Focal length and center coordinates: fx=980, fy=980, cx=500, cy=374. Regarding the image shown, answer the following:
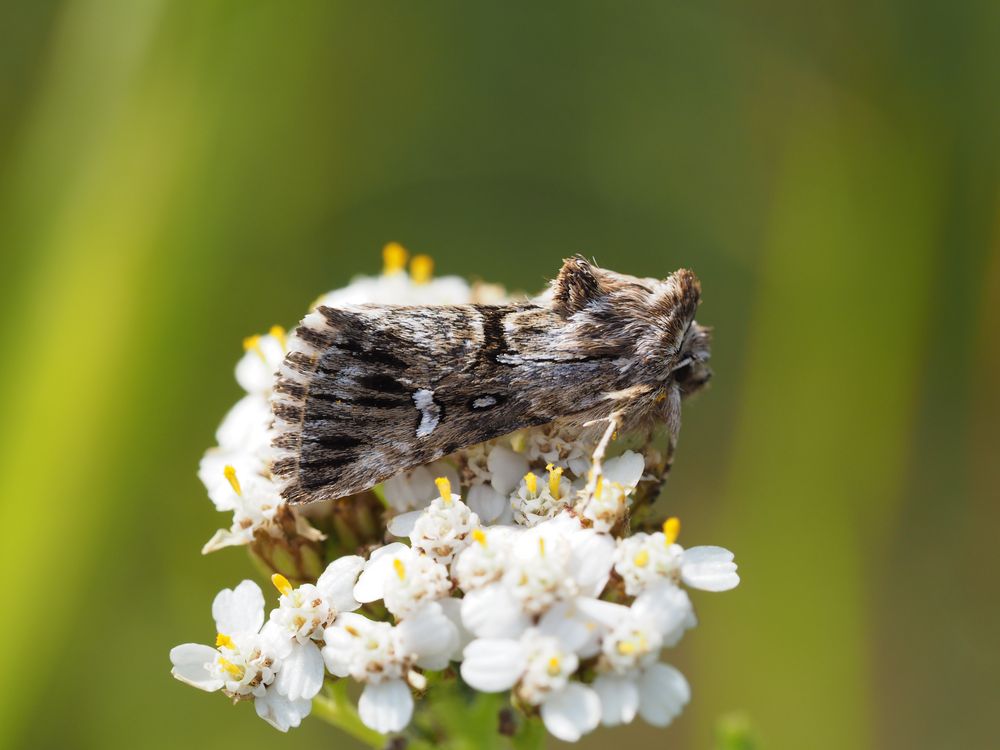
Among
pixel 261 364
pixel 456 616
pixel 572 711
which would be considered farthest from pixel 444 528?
pixel 261 364

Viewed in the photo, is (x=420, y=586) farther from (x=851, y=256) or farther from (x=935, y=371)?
(x=935, y=371)

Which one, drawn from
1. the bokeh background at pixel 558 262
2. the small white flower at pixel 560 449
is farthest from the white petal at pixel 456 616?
the bokeh background at pixel 558 262

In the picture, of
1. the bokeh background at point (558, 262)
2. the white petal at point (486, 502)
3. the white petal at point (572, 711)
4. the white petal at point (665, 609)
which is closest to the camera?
the white petal at point (572, 711)

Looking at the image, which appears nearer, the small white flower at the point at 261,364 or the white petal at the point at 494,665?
the white petal at the point at 494,665

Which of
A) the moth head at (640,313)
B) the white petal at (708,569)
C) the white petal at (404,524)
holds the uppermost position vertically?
the moth head at (640,313)

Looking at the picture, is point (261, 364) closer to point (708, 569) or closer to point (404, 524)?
point (404, 524)

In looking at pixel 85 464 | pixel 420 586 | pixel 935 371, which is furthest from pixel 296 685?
pixel 935 371

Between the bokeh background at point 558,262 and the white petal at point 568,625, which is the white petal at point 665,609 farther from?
the bokeh background at point 558,262
